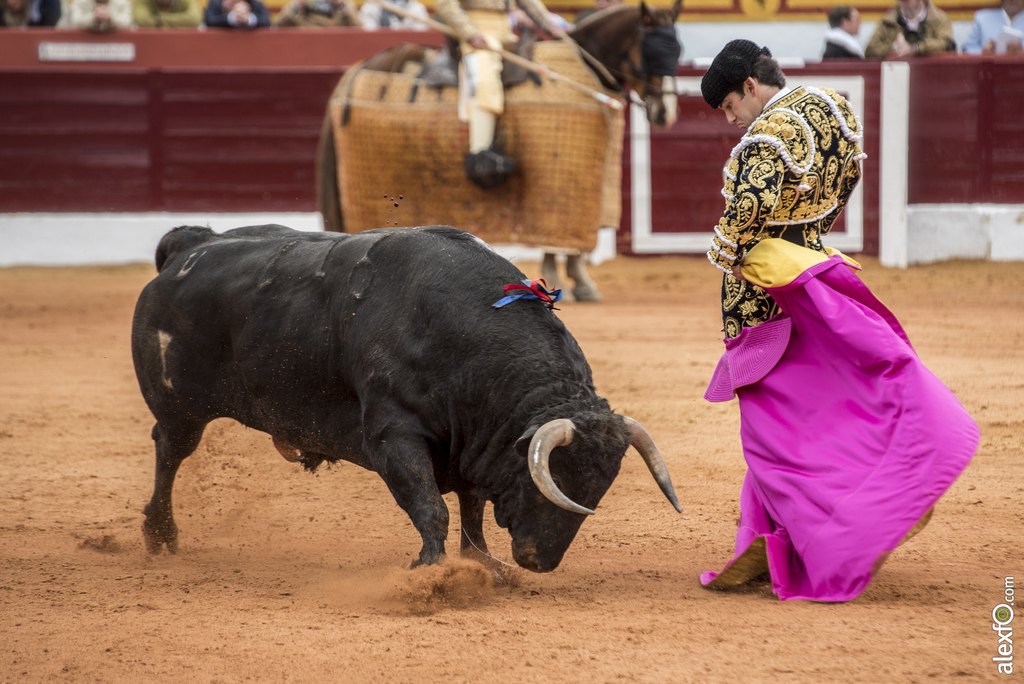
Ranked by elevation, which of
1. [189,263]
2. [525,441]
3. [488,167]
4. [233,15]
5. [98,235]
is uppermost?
[233,15]

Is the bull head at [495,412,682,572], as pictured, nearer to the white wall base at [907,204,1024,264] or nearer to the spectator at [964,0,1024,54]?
the white wall base at [907,204,1024,264]

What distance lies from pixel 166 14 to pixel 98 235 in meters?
2.10

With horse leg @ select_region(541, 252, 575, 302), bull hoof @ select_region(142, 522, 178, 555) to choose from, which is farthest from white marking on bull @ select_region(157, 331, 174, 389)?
horse leg @ select_region(541, 252, 575, 302)

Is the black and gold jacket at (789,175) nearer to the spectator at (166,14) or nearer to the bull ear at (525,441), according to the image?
the bull ear at (525,441)

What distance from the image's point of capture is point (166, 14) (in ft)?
33.8

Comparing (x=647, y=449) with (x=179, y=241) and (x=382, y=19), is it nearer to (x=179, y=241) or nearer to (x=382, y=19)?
(x=179, y=241)

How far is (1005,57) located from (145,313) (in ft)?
27.1

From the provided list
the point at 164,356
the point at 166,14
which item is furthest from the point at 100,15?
the point at 164,356

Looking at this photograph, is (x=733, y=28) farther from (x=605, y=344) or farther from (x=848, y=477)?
(x=848, y=477)

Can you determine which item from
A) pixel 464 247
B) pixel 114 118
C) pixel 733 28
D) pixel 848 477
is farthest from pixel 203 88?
pixel 848 477

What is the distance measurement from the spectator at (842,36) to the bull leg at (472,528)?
25.9 feet

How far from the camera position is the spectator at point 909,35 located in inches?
378

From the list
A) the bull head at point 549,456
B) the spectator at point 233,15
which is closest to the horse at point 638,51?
the spectator at point 233,15

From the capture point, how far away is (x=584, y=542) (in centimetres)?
321
